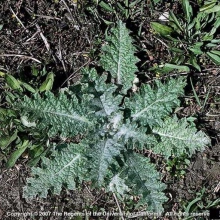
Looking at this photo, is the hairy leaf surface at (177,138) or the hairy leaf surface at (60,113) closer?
the hairy leaf surface at (60,113)

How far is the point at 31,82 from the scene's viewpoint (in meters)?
3.06

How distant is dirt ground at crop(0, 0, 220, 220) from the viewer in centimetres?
311

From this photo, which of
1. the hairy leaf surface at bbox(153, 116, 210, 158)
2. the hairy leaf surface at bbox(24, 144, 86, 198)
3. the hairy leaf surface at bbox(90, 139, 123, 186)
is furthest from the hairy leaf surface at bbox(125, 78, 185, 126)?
the hairy leaf surface at bbox(24, 144, 86, 198)

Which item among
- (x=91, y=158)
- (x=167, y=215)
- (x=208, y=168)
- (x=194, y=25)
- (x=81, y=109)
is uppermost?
(x=194, y=25)

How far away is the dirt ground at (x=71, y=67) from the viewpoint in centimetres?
311


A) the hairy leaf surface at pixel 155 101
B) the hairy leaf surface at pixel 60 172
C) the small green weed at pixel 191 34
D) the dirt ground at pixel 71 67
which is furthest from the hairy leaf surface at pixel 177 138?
the hairy leaf surface at pixel 60 172

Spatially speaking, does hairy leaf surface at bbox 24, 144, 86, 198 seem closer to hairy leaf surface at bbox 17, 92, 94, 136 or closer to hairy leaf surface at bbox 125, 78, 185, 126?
hairy leaf surface at bbox 17, 92, 94, 136

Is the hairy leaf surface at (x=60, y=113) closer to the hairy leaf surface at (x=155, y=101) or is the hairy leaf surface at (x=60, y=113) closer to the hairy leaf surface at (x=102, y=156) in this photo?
the hairy leaf surface at (x=102, y=156)

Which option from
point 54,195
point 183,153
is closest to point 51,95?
point 54,195

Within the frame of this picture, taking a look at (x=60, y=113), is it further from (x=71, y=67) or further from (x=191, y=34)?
(x=191, y=34)

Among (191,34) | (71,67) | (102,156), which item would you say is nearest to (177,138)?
(102,156)

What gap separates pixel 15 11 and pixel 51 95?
2.61 feet

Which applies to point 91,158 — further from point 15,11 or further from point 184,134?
point 15,11

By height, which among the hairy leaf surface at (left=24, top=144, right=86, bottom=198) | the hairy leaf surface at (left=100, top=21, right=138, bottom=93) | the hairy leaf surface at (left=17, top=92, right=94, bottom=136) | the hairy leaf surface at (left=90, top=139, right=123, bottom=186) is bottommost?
the hairy leaf surface at (left=24, top=144, right=86, bottom=198)
